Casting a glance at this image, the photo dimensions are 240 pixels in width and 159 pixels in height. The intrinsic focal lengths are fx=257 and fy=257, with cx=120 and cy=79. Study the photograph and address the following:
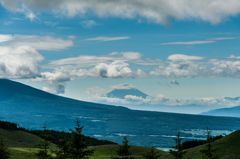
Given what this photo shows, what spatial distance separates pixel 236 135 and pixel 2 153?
69.9m

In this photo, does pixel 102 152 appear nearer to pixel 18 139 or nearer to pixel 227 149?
pixel 227 149

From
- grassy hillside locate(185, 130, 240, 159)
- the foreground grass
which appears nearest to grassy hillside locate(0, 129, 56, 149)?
the foreground grass

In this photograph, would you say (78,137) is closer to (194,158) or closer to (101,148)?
(194,158)

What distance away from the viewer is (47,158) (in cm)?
4341

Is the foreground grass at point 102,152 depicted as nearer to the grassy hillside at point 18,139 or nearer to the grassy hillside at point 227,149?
the grassy hillside at point 227,149

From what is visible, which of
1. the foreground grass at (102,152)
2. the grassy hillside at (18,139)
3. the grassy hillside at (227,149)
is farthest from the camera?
the grassy hillside at (18,139)

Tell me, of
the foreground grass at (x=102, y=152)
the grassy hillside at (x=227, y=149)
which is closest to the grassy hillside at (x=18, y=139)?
the foreground grass at (x=102, y=152)

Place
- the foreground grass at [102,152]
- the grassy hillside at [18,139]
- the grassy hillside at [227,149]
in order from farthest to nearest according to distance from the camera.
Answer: the grassy hillside at [18,139], the foreground grass at [102,152], the grassy hillside at [227,149]

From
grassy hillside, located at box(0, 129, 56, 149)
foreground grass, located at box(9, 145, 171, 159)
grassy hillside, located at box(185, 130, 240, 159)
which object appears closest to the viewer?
grassy hillside, located at box(185, 130, 240, 159)

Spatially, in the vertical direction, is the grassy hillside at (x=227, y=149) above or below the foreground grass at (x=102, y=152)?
above

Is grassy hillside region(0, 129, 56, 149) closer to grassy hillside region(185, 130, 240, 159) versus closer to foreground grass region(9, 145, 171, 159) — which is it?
foreground grass region(9, 145, 171, 159)

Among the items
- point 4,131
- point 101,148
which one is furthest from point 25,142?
point 101,148

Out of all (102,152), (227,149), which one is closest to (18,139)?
(102,152)

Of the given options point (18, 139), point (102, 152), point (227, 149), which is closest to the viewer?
point (227, 149)
